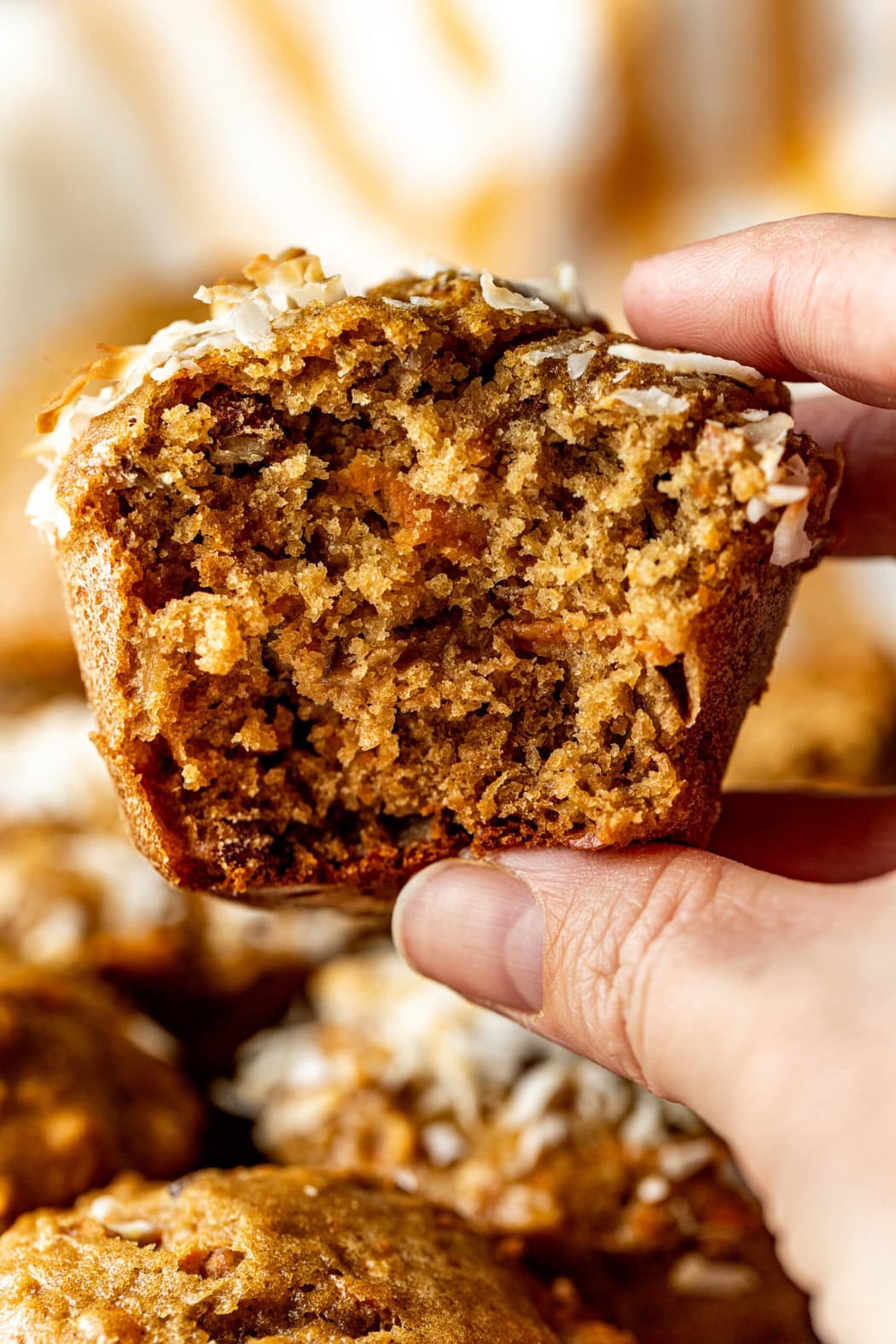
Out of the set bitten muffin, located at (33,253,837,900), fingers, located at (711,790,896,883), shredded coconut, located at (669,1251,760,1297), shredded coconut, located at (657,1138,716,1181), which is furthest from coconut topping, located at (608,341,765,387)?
shredded coconut, located at (669,1251,760,1297)

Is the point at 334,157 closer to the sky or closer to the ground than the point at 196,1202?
closer to the sky

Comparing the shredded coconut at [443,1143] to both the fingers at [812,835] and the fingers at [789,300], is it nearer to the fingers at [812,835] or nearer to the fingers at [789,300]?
the fingers at [812,835]

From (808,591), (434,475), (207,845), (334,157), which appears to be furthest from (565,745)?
(334,157)

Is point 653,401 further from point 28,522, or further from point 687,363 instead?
point 28,522

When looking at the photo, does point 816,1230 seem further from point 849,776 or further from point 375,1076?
point 849,776

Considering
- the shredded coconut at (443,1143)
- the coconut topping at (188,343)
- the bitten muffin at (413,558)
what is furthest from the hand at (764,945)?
the shredded coconut at (443,1143)

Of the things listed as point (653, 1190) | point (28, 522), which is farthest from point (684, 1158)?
point (28, 522)
